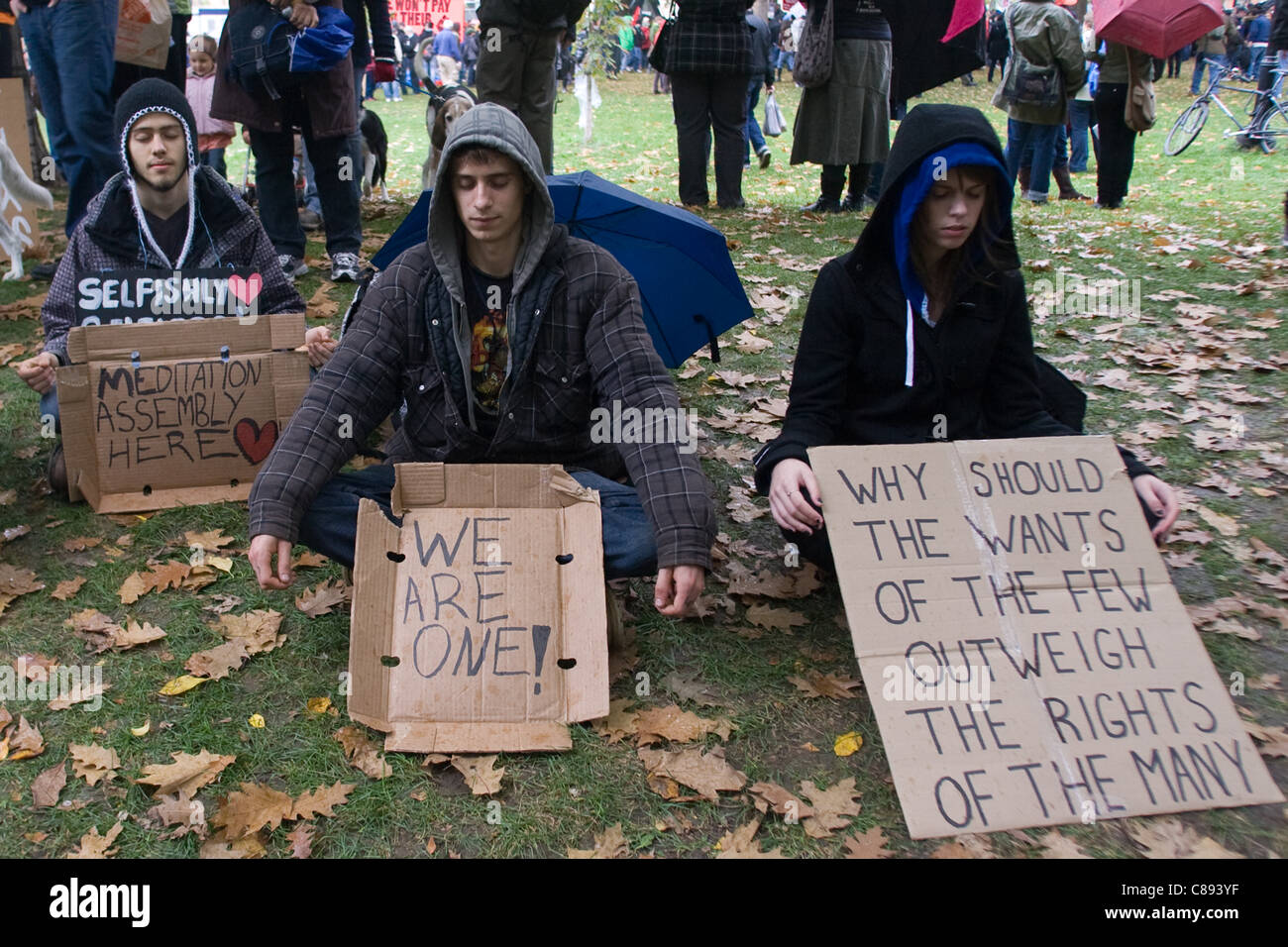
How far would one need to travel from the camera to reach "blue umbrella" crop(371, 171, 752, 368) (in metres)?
3.70

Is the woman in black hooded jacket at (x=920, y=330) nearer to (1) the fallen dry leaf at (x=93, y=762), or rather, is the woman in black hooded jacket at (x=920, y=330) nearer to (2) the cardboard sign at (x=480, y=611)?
(2) the cardboard sign at (x=480, y=611)

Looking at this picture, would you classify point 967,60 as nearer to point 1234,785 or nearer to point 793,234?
point 793,234

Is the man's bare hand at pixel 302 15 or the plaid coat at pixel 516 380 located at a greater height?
the man's bare hand at pixel 302 15

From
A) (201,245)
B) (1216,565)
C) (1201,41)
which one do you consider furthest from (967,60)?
(1201,41)

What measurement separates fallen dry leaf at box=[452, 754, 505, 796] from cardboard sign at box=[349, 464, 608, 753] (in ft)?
0.12

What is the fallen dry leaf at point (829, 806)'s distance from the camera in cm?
232

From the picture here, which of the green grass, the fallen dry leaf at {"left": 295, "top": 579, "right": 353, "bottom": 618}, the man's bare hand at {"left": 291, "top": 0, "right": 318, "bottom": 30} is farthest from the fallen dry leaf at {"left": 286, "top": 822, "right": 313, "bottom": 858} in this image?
the man's bare hand at {"left": 291, "top": 0, "right": 318, "bottom": 30}

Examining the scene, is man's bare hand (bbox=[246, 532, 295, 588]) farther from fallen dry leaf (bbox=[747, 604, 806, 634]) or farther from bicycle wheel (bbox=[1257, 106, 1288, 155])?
bicycle wheel (bbox=[1257, 106, 1288, 155])

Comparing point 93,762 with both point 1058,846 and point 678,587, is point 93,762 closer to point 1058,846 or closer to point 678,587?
point 678,587

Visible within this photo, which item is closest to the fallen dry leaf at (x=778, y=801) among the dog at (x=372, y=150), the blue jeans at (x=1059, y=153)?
the dog at (x=372, y=150)

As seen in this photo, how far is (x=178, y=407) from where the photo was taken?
366 cm

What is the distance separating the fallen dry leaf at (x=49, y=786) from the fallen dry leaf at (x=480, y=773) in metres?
0.94

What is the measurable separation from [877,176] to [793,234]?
2033 millimetres

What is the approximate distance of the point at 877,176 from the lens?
29.7 feet
